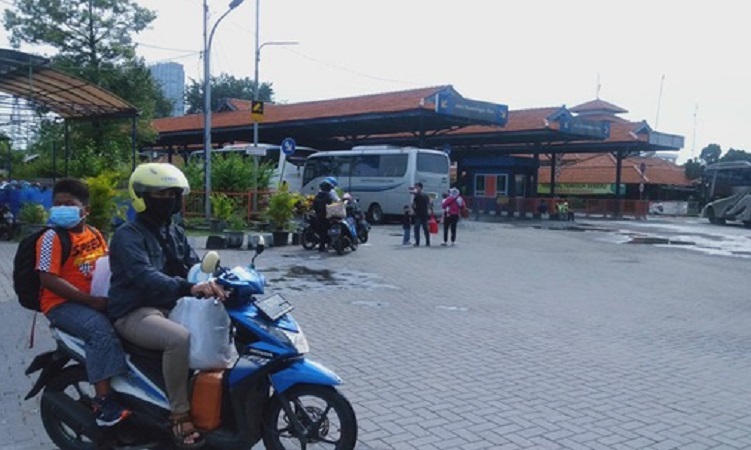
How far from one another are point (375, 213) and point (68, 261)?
23595 mm

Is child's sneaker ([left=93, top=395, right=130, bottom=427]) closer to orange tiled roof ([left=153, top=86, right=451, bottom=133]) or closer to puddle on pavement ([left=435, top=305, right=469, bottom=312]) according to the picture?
puddle on pavement ([left=435, top=305, right=469, bottom=312])

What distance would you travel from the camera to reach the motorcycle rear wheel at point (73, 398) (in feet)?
13.5

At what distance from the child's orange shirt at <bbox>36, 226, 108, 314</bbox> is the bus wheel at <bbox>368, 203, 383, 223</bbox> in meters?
23.2

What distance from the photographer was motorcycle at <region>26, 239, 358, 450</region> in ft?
12.1

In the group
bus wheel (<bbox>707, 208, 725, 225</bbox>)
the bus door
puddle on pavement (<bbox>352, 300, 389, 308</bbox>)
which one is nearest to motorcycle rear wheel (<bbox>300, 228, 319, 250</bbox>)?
puddle on pavement (<bbox>352, 300, 389, 308</bbox>)

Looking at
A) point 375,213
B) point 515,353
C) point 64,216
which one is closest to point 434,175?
point 375,213

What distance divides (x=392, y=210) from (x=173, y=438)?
23196mm

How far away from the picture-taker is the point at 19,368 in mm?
5680

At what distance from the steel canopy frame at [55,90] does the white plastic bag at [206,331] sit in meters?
11.8

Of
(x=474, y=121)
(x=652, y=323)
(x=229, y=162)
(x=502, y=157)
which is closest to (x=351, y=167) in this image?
(x=474, y=121)

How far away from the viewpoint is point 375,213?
27.5m

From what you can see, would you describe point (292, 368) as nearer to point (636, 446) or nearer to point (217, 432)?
point (217, 432)

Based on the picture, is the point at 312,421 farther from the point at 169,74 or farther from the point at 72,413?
the point at 169,74

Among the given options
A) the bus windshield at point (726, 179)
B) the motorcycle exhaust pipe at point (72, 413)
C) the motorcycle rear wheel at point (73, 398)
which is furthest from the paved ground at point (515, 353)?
the bus windshield at point (726, 179)
